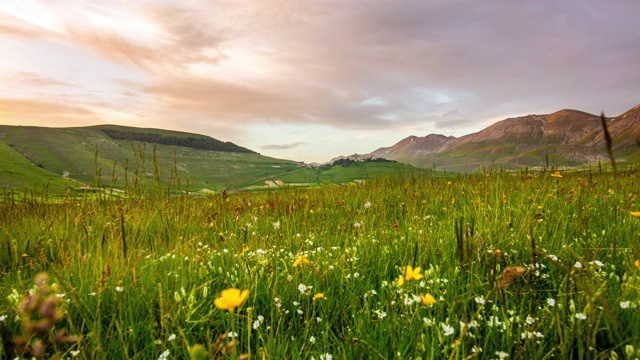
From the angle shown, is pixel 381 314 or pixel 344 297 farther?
pixel 344 297

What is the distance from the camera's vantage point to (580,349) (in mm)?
→ 2047

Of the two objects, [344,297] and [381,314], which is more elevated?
[381,314]

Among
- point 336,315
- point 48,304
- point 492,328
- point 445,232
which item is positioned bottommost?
point 336,315

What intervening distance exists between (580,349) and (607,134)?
1393 millimetres

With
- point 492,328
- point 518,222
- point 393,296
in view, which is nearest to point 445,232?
point 518,222

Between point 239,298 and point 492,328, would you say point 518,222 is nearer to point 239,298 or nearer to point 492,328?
point 492,328

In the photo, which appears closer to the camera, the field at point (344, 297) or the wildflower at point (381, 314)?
the field at point (344, 297)

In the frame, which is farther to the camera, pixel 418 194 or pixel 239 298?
pixel 418 194

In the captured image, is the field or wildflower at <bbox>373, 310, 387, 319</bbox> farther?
wildflower at <bbox>373, 310, 387, 319</bbox>

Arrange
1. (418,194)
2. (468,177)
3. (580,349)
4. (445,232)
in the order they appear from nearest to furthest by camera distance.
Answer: (580,349) → (445,232) → (418,194) → (468,177)

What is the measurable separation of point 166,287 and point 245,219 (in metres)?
3.54

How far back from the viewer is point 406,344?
→ 241cm

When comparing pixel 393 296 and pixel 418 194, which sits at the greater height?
pixel 418 194

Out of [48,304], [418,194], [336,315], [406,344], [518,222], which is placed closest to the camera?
[48,304]
